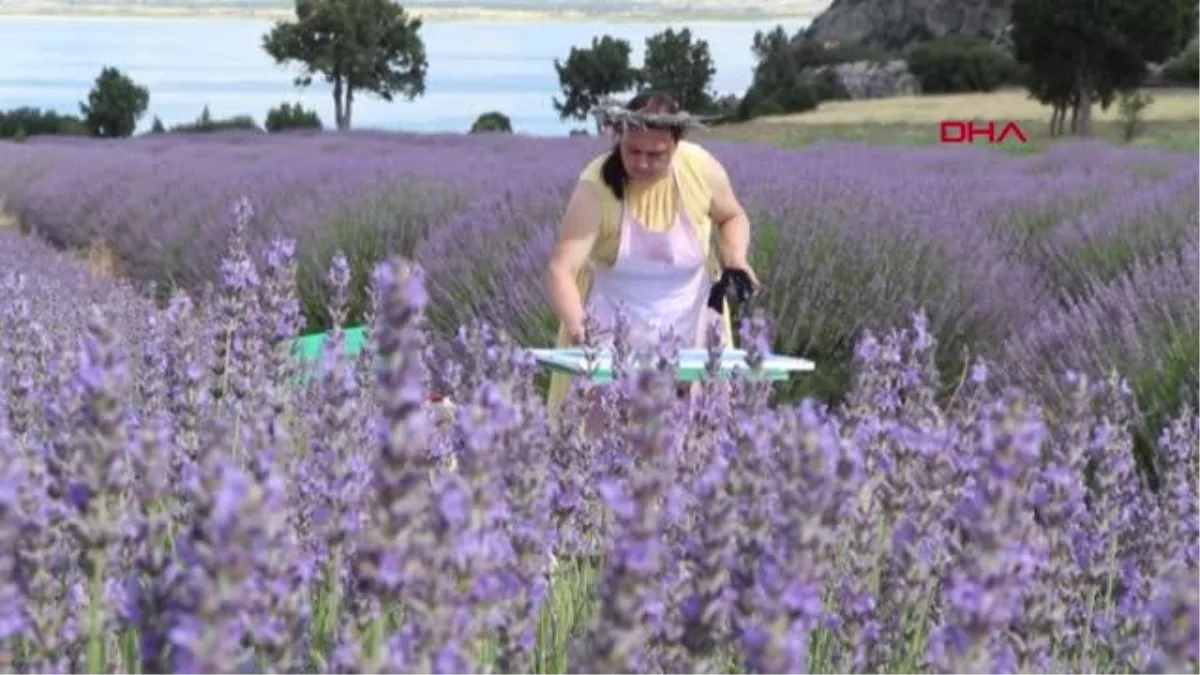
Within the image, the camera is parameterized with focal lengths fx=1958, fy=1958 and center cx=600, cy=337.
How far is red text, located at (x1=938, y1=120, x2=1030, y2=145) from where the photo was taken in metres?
31.9

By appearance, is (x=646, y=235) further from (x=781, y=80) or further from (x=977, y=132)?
(x=781, y=80)

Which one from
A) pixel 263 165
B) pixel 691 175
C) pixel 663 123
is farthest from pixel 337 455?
pixel 263 165

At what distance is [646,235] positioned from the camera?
473 centimetres

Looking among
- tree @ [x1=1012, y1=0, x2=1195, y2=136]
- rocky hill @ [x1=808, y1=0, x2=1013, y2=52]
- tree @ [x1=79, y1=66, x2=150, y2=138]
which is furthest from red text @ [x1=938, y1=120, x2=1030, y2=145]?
rocky hill @ [x1=808, y1=0, x2=1013, y2=52]

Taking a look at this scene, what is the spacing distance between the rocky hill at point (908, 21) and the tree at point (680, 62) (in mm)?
15987

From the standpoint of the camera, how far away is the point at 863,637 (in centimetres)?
201

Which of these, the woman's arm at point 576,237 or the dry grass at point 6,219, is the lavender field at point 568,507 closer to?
the woman's arm at point 576,237

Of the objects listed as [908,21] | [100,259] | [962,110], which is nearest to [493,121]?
[962,110]

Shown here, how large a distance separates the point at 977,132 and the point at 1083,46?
340 cm

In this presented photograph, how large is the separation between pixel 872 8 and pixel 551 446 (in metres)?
83.5

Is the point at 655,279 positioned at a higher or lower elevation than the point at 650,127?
lower

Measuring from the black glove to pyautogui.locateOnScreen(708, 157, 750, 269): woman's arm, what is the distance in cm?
8

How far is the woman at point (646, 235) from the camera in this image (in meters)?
4.62

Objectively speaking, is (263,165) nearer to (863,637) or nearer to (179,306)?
(179,306)
